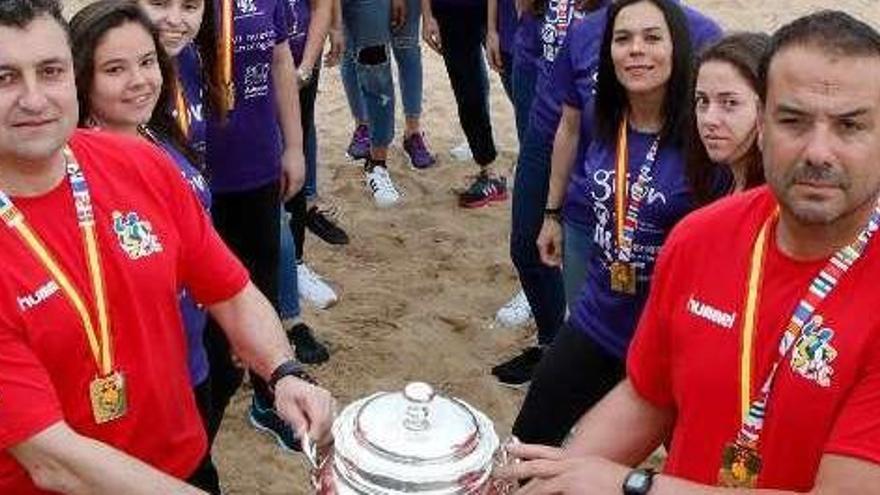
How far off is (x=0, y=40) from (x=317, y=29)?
3280 mm

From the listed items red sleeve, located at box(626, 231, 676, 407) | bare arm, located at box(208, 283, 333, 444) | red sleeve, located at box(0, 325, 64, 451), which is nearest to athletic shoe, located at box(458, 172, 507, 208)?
bare arm, located at box(208, 283, 333, 444)

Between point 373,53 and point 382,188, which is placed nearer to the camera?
point 373,53

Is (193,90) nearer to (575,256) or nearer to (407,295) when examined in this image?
(575,256)

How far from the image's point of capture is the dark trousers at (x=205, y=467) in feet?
10.6

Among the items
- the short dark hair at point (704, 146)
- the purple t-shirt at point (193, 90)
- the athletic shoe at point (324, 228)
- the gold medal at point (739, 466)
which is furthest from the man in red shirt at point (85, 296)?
the athletic shoe at point (324, 228)

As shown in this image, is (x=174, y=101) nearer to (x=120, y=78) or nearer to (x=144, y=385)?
(x=120, y=78)

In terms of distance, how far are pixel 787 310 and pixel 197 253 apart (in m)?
1.35

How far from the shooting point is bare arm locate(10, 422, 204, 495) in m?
2.50

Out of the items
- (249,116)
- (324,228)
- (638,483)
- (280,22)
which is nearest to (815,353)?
(638,483)

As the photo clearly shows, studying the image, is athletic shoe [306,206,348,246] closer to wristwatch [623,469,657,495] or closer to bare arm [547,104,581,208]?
bare arm [547,104,581,208]

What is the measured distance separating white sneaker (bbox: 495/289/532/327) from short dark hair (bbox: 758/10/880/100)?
3.44 meters

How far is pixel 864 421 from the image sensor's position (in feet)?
7.13

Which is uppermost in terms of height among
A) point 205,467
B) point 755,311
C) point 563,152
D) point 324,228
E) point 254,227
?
point 755,311

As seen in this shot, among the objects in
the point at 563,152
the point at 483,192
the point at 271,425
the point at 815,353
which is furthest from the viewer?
the point at 483,192
